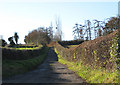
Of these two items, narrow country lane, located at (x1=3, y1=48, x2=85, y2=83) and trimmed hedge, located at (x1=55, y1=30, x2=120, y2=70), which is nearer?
trimmed hedge, located at (x1=55, y1=30, x2=120, y2=70)

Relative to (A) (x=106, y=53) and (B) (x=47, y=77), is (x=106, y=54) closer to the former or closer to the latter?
(A) (x=106, y=53)

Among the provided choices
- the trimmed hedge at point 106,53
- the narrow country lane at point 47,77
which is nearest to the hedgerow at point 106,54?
the trimmed hedge at point 106,53

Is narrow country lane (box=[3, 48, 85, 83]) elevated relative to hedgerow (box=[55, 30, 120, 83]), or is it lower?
lower

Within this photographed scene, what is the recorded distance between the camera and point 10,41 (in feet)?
246

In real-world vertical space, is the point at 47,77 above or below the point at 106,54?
below

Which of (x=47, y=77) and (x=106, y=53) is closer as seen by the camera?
(x=106, y=53)

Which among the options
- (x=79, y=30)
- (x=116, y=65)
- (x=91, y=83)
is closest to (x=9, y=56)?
(x=91, y=83)

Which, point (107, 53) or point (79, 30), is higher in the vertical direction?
point (79, 30)

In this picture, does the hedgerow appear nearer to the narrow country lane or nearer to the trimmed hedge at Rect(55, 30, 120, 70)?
the trimmed hedge at Rect(55, 30, 120, 70)

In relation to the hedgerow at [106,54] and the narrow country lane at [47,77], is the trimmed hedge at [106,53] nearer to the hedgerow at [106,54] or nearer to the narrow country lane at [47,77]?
the hedgerow at [106,54]

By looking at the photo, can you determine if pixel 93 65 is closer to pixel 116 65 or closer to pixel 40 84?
pixel 116 65

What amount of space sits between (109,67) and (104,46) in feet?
4.94

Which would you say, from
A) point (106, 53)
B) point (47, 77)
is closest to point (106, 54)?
point (106, 53)

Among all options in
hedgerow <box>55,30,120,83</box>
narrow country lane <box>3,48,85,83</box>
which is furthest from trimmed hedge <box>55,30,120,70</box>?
narrow country lane <box>3,48,85,83</box>
